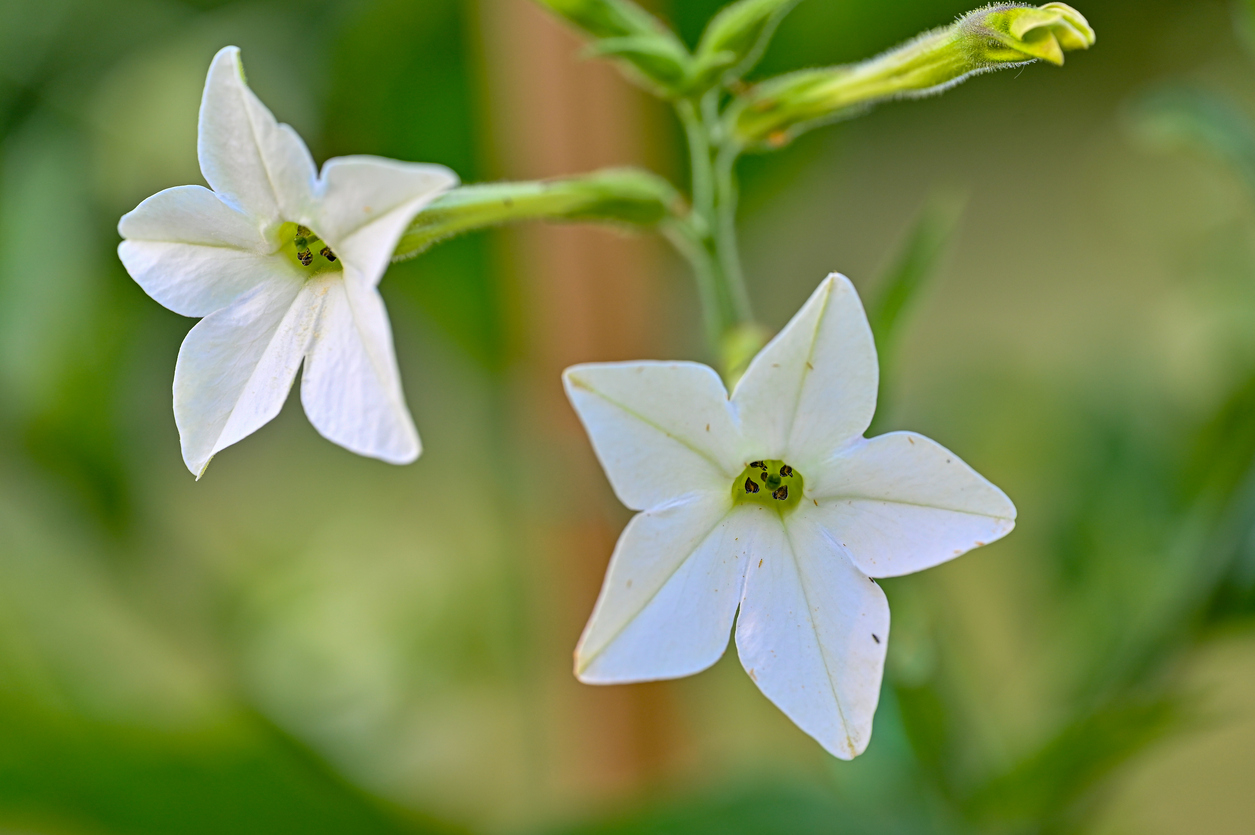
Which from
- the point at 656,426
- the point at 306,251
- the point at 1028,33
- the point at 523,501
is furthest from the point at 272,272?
the point at 523,501

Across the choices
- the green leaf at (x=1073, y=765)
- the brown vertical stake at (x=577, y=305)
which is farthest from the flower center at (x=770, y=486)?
the brown vertical stake at (x=577, y=305)

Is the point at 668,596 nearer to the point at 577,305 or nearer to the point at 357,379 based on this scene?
the point at 357,379

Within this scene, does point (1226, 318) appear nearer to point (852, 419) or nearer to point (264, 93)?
point (852, 419)

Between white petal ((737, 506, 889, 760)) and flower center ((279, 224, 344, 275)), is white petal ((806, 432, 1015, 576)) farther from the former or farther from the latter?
flower center ((279, 224, 344, 275))

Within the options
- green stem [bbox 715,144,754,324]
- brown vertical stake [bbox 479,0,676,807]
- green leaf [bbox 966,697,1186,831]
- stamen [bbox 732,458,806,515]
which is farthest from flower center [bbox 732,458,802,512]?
brown vertical stake [bbox 479,0,676,807]

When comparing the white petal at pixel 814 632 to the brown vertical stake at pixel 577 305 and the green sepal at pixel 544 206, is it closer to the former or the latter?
the green sepal at pixel 544 206


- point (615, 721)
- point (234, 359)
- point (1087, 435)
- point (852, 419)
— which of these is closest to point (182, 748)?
point (615, 721)

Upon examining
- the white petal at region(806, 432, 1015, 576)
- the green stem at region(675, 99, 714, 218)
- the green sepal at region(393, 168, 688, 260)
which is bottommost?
the white petal at region(806, 432, 1015, 576)
